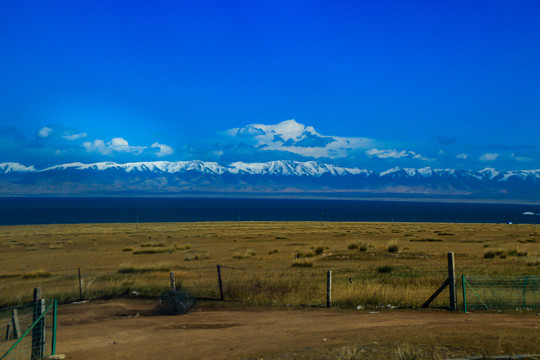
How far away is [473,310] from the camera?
16156mm

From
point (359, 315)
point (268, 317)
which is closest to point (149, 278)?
point (268, 317)

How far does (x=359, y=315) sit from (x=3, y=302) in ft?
46.7

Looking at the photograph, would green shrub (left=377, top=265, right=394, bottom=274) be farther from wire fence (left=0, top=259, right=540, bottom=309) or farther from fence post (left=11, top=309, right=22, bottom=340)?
Result: fence post (left=11, top=309, right=22, bottom=340)

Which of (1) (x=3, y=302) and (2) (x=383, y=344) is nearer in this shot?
(2) (x=383, y=344)

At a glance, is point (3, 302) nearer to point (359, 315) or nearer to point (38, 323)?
point (38, 323)

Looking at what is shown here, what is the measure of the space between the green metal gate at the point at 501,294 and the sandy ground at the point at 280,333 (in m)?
1.12

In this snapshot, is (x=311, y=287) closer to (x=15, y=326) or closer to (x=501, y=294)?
(x=501, y=294)

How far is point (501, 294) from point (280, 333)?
9.26 meters

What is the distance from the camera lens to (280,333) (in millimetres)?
13898

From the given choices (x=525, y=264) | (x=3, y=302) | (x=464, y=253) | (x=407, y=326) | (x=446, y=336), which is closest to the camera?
Result: (x=446, y=336)

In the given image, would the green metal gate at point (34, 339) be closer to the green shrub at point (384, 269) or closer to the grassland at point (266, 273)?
the grassland at point (266, 273)

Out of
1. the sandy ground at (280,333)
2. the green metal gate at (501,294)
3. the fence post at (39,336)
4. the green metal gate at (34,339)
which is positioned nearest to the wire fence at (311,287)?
the green metal gate at (501,294)

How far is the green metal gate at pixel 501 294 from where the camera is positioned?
54.3 feet

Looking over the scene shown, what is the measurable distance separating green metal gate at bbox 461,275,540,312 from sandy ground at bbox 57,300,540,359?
1116 mm
